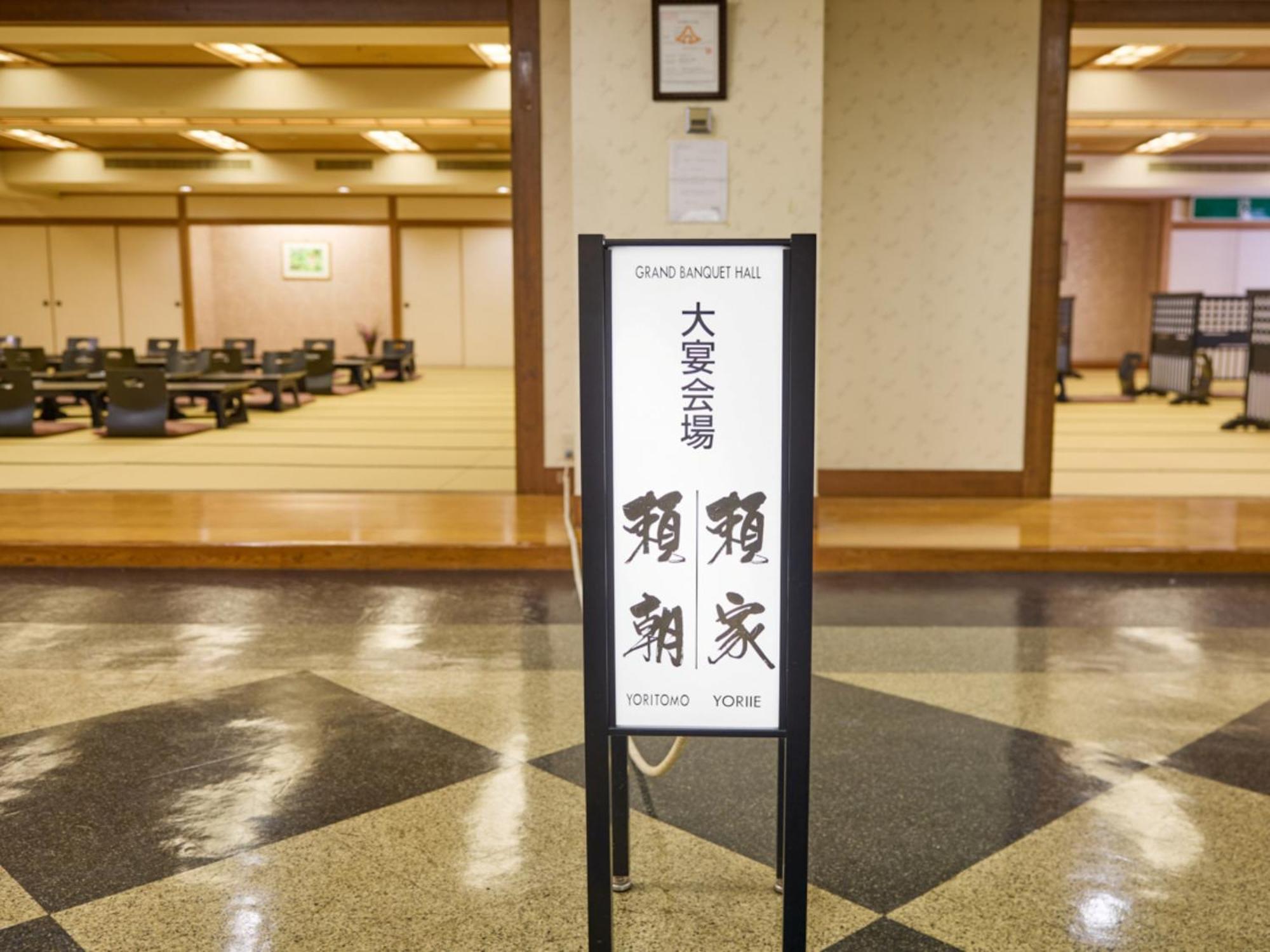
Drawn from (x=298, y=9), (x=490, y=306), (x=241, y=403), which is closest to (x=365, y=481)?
(x=298, y=9)

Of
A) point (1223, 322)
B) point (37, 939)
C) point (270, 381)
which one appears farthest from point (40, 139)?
point (37, 939)

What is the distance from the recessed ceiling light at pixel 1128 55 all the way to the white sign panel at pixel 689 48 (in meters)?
5.71

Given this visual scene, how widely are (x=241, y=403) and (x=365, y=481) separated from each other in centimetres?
383

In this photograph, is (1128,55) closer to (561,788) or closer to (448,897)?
(561,788)

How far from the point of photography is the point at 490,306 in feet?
56.5

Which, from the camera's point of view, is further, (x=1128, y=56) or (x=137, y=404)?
(x=1128, y=56)

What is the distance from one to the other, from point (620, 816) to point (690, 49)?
3.13 m

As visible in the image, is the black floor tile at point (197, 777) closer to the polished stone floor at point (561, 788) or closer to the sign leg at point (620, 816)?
the polished stone floor at point (561, 788)

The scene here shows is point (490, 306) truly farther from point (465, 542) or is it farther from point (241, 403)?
point (465, 542)

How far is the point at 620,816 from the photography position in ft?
5.93

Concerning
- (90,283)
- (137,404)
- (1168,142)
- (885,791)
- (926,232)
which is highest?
(1168,142)

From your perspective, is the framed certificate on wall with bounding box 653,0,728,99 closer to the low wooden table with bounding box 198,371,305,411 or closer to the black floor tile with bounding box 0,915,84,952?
the black floor tile with bounding box 0,915,84,952

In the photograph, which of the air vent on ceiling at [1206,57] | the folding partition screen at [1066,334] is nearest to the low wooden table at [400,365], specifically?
the folding partition screen at [1066,334]

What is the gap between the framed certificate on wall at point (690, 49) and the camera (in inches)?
160
